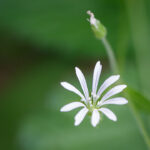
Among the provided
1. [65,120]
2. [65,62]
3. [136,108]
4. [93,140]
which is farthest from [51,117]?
[136,108]

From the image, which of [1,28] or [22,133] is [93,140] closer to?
[22,133]

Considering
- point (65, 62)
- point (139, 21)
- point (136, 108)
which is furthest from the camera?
point (65, 62)

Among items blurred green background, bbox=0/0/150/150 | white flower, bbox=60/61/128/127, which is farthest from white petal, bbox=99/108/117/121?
blurred green background, bbox=0/0/150/150

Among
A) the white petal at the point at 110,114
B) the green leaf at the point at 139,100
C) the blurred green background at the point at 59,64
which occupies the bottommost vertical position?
the white petal at the point at 110,114

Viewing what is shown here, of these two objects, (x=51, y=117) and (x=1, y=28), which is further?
(x=1, y=28)

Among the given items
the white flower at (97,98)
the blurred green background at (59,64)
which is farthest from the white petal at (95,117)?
the blurred green background at (59,64)

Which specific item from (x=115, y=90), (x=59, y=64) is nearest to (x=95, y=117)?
(x=115, y=90)

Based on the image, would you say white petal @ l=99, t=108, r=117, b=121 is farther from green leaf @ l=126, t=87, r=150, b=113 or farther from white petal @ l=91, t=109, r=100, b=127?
green leaf @ l=126, t=87, r=150, b=113

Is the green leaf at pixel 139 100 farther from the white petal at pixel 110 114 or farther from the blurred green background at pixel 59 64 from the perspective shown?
the blurred green background at pixel 59 64
